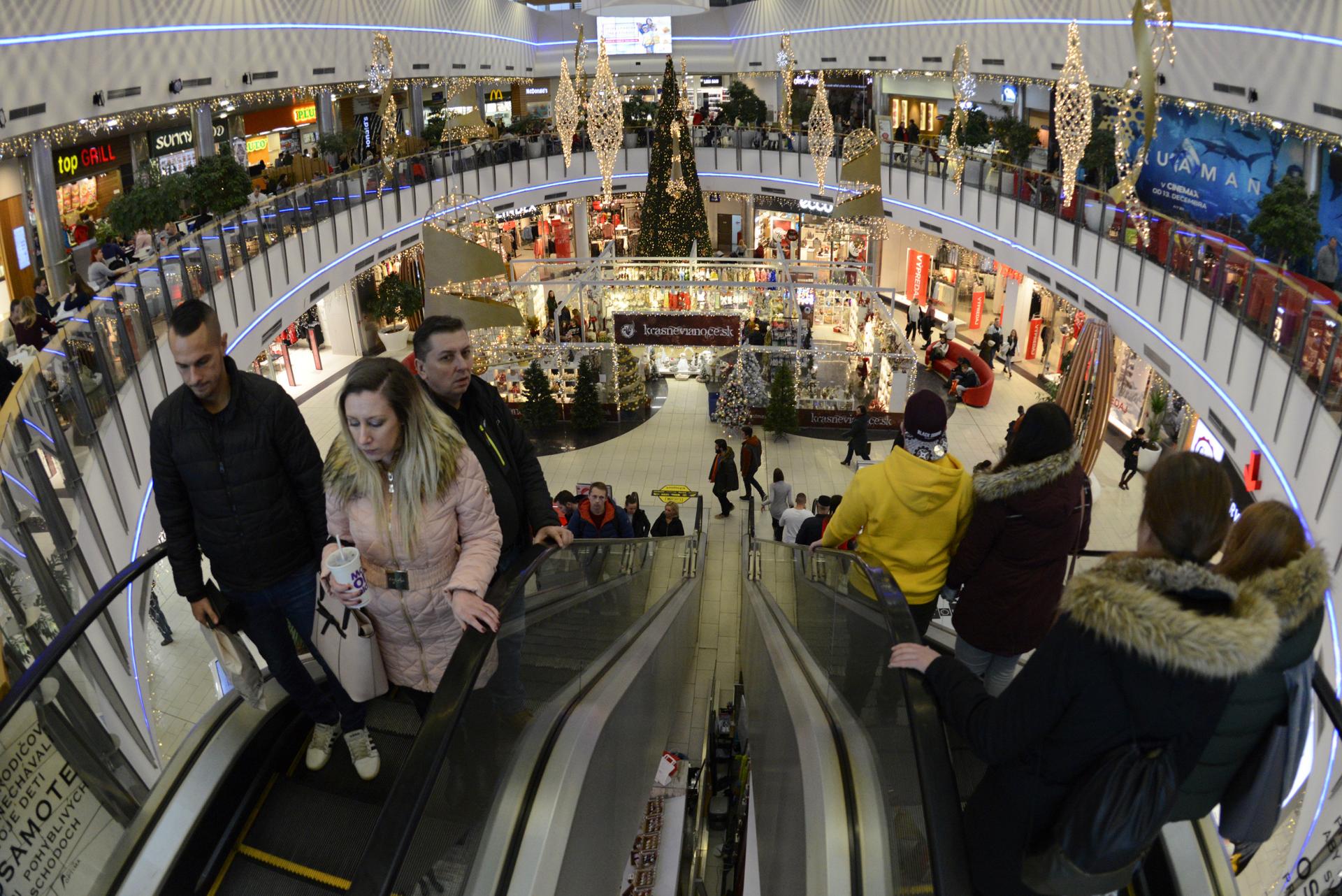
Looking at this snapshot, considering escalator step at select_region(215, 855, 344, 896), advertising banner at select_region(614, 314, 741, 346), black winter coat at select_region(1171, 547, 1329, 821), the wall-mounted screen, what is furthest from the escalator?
the wall-mounted screen

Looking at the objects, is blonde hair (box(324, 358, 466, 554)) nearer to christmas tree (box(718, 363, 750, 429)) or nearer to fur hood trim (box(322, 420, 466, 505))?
fur hood trim (box(322, 420, 466, 505))

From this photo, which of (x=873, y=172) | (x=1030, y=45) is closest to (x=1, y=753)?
(x=873, y=172)

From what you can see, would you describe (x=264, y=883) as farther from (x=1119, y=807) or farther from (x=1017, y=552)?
(x=1017, y=552)

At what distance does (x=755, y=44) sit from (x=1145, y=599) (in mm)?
32524

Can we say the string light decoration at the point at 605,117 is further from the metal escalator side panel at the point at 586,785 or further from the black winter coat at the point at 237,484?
the black winter coat at the point at 237,484

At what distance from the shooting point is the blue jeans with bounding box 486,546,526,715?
2520mm

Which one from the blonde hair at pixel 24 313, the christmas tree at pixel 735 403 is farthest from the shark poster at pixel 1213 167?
the blonde hair at pixel 24 313

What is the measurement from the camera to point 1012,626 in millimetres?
3184

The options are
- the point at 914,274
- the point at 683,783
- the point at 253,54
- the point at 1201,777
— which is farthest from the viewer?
the point at 914,274

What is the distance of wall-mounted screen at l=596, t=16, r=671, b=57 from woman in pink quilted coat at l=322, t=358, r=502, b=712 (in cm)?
3229

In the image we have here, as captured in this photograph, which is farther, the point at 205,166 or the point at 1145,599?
the point at 205,166

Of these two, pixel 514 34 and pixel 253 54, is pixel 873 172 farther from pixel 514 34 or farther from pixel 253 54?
pixel 514 34

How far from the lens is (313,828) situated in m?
2.82

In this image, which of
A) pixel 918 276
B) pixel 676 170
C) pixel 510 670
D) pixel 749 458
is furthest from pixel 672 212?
pixel 510 670
